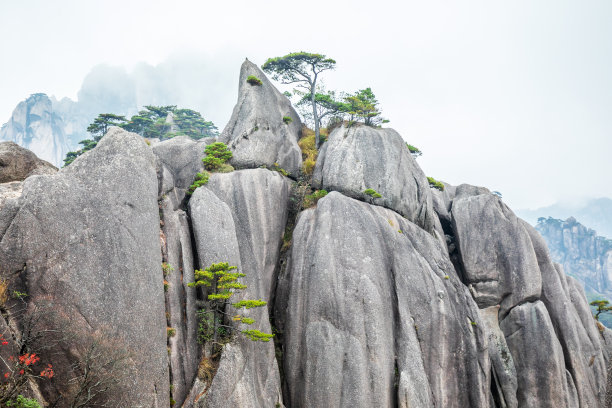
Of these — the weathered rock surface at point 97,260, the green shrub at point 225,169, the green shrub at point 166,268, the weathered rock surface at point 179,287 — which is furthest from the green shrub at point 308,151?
the weathered rock surface at point 97,260

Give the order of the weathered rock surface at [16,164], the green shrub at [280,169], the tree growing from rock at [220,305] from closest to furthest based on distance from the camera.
Result: the tree growing from rock at [220,305] < the weathered rock surface at [16,164] < the green shrub at [280,169]

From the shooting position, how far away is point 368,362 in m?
18.6

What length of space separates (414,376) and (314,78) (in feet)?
96.5

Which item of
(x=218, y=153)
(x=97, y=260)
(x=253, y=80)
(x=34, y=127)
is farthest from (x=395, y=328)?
(x=34, y=127)

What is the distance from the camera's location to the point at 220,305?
1750 centimetres

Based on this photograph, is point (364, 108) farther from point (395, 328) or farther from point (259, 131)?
point (395, 328)

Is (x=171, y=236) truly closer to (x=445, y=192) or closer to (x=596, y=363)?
(x=445, y=192)

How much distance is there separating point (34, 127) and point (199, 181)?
17149cm

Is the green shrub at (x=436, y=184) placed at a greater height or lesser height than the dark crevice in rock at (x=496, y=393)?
greater

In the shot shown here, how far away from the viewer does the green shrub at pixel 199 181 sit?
22150 mm

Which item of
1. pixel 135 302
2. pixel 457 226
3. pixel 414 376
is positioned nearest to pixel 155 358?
pixel 135 302

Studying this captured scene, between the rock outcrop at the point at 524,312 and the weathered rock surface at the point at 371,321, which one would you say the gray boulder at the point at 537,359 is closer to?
the rock outcrop at the point at 524,312

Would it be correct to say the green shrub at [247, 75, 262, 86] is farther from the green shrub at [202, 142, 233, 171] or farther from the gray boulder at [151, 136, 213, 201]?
the green shrub at [202, 142, 233, 171]

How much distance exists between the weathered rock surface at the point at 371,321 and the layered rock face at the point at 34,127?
171355 mm
